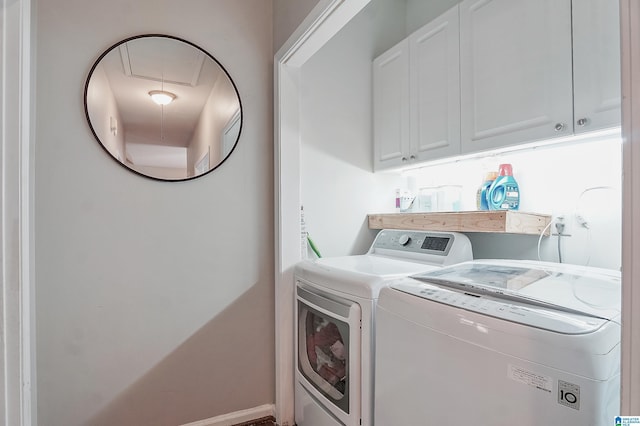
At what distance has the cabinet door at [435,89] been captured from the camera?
1.69 m

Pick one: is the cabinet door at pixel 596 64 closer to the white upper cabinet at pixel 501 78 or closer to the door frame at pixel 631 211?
the white upper cabinet at pixel 501 78

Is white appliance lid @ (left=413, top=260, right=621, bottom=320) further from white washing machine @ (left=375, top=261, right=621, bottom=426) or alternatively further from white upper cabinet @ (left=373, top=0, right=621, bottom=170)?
white upper cabinet @ (left=373, top=0, right=621, bottom=170)

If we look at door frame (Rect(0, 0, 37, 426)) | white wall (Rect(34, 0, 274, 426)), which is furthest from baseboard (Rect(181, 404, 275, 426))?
door frame (Rect(0, 0, 37, 426))

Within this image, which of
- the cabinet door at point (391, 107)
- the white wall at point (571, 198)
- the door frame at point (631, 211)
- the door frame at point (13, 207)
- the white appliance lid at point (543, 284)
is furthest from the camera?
the cabinet door at point (391, 107)

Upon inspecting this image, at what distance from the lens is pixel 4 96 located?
1040 mm

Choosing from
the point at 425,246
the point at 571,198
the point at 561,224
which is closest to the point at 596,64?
the point at 571,198

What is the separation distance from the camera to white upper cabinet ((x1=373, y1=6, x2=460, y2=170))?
171 cm

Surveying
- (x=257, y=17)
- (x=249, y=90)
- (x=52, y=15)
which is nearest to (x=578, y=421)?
(x=249, y=90)

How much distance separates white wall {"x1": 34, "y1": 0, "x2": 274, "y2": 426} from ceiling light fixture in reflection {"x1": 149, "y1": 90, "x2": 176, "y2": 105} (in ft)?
0.92

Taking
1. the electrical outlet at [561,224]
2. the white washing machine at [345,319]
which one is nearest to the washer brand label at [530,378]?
the white washing machine at [345,319]

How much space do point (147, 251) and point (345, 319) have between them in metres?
1.03

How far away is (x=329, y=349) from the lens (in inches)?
59.6

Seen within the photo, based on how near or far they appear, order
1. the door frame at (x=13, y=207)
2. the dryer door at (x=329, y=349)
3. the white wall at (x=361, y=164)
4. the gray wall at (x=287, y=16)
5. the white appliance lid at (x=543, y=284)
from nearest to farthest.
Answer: the white appliance lid at (x=543, y=284)
the door frame at (x=13, y=207)
the dryer door at (x=329, y=349)
the gray wall at (x=287, y=16)
the white wall at (x=361, y=164)

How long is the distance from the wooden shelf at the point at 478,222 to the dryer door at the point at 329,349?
29.0 inches
